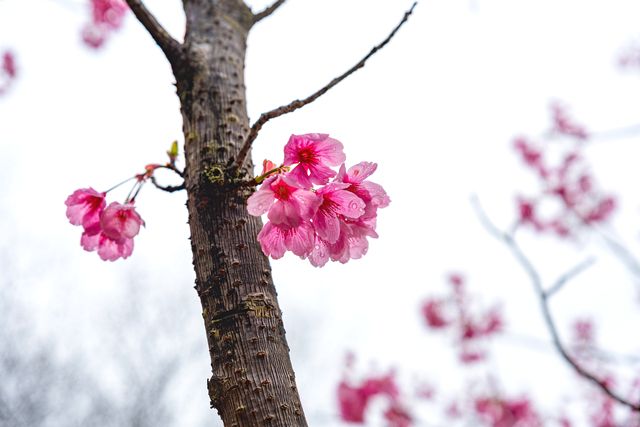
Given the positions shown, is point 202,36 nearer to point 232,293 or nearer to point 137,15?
point 137,15

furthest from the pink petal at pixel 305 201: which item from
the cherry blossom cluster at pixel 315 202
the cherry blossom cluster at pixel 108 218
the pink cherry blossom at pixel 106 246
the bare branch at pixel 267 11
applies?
the bare branch at pixel 267 11

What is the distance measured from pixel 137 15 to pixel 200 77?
25 cm

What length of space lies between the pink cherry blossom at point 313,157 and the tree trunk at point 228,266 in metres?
0.17

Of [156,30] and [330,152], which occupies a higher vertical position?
[156,30]

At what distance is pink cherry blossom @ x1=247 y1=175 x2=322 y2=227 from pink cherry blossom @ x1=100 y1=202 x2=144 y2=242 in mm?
563

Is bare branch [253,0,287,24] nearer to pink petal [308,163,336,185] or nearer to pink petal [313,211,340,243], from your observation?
pink petal [308,163,336,185]

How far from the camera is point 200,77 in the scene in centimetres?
165

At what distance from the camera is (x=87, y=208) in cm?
162

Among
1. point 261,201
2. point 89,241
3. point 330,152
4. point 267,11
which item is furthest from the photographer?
point 267,11

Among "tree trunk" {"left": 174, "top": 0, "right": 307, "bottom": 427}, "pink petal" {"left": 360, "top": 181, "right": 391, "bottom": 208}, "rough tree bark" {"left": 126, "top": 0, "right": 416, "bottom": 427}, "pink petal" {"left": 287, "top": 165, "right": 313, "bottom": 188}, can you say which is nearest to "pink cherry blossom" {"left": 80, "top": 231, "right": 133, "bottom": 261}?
"rough tree bark" {"left": 126, "top": 0, "right": 416, "bottom": 427}

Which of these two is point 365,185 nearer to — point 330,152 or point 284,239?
point 330,152

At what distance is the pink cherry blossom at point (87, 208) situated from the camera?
1598 millimetres

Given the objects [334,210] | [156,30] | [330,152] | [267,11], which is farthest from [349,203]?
[267,11]

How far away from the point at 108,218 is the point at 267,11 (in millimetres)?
1210
